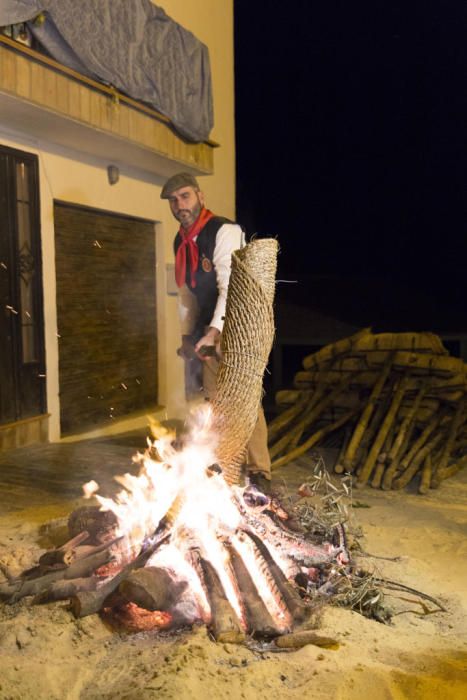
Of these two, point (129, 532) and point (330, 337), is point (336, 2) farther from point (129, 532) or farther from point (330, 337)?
point (129, 532)

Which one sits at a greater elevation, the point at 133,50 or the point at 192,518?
the point at 133,50

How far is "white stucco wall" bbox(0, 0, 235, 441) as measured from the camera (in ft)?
25.3

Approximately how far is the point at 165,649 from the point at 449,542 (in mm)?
2406

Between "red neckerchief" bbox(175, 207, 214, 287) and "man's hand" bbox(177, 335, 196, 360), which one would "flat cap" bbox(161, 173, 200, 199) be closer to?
"red neckerchief" bbox(175, 207, 214, 287)

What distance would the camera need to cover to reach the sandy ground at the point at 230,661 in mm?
2465

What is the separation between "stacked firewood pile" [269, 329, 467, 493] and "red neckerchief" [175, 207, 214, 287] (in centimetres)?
240

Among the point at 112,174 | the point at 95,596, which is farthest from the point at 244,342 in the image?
the point at 112,174

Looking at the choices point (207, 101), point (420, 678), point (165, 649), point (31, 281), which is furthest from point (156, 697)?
point (207, 101)

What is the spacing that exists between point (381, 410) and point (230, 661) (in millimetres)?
4820

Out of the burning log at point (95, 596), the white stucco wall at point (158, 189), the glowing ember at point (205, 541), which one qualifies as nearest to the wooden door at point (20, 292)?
the white stucco wall at point (158, 189)

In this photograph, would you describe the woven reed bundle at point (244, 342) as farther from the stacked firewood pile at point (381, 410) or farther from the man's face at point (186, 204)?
the stacked firewood pile at point (381, 410)

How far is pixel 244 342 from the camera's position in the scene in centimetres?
351

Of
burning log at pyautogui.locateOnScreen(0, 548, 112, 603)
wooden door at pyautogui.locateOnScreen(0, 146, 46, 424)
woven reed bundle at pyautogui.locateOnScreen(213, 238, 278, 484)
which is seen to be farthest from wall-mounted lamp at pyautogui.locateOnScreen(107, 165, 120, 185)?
burning log at pyautogui.locateOnScreen(0, 548, 112, 603)

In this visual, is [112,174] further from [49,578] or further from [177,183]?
[49,578]
